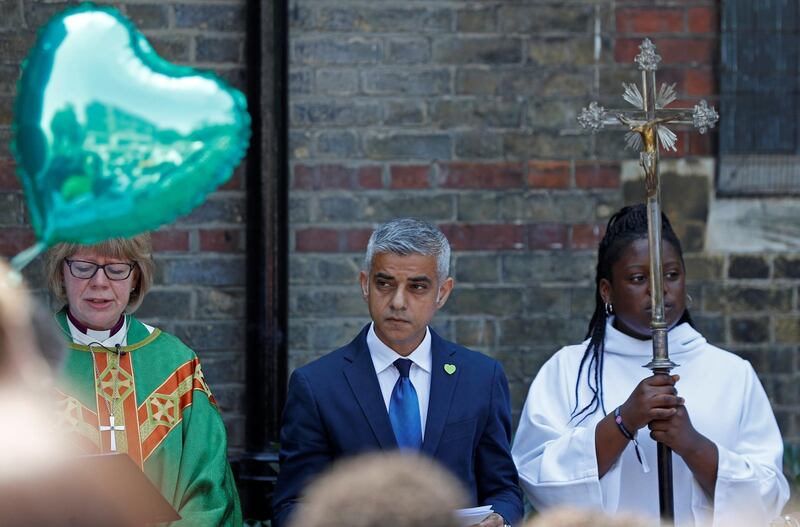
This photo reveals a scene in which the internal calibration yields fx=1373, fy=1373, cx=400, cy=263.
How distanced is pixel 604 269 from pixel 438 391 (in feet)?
2.62

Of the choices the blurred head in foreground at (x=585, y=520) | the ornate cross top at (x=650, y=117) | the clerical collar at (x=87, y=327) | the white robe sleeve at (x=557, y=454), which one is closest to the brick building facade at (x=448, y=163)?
the white robe sleeve at (x=557, y=454)

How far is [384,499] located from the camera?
192cm

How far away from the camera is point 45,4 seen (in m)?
5.47

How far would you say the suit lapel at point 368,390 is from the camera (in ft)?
13.1

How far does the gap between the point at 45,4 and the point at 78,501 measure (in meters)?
3.42

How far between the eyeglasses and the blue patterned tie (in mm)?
885

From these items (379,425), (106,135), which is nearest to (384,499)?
(106,135)

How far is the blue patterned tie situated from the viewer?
4051 mm

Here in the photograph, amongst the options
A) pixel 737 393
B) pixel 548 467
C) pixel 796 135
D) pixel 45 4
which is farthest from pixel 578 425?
pixel 45 4

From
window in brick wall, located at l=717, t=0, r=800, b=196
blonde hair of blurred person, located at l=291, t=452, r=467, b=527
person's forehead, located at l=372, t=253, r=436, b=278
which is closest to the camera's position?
blonde hair of blurred person, located at l=291, t=452, r=467, b=527

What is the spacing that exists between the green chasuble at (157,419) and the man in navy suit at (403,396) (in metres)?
0.23

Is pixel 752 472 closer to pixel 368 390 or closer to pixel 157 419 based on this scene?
pixel 368 390

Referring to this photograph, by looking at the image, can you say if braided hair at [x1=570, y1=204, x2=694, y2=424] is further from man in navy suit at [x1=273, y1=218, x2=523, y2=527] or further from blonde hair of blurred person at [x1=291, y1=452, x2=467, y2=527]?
blonde hair of blurred person at [x1=291, y1=452, x2=467, y2=527]

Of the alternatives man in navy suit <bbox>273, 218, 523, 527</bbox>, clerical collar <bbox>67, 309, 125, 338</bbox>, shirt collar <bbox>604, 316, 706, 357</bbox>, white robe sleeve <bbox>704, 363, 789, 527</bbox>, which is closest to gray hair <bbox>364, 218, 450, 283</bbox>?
man in navy suit <bbox>273, 218, 523, 527</bbox>
